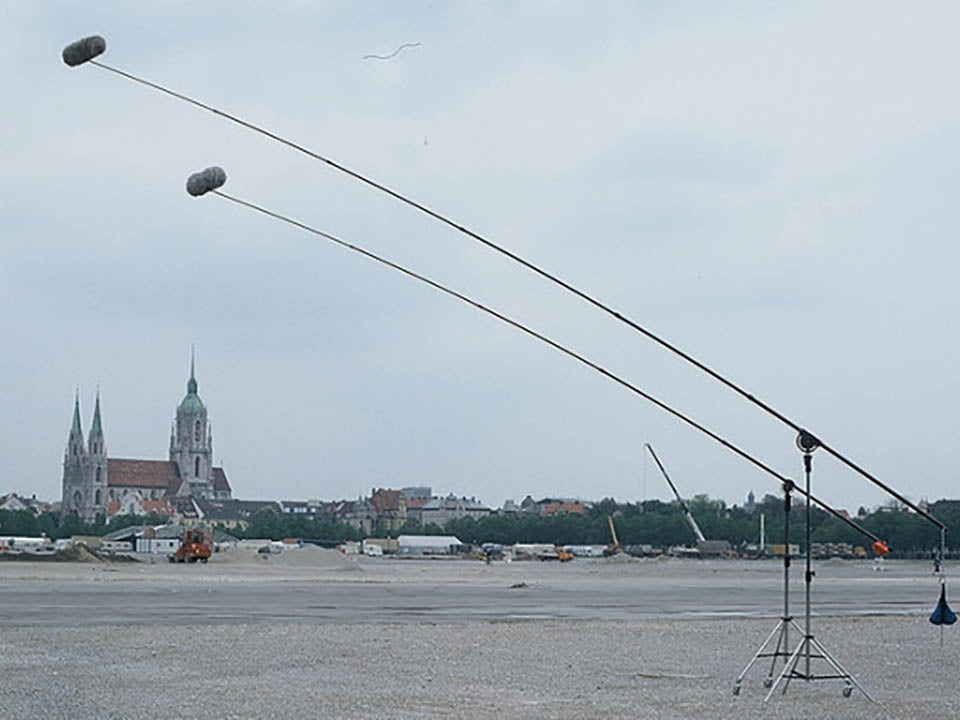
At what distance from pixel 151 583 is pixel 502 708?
4260cm

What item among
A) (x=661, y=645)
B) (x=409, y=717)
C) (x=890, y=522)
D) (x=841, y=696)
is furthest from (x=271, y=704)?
(x=890, y=522)

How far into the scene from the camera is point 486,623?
99.6 feet

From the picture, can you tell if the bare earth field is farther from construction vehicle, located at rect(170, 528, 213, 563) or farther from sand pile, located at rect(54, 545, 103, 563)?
sand pile, located at rect(54, 545, 103, 563)

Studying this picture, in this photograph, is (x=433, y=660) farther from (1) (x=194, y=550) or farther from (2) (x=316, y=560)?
(2) (x=316, y=560)

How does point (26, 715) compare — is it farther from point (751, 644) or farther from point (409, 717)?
point (751, 644)

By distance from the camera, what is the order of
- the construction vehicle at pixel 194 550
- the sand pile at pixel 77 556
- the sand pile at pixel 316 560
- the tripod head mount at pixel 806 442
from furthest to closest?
the sand pile at pixel 77 556, the construction vehicle at pixel 194 550, the sand pile at pixel 316 560, the tripod head mount at pixel 806 442

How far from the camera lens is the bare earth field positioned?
50.6 ft

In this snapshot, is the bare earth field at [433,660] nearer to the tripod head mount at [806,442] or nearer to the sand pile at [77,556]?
the tripod head mount at [806,442]

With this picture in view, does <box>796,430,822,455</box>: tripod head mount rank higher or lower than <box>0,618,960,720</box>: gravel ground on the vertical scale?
higher

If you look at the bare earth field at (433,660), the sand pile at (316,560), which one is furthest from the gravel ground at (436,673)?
the sand pile at (316,560)

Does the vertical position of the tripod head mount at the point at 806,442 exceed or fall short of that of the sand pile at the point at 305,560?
it exceeds it

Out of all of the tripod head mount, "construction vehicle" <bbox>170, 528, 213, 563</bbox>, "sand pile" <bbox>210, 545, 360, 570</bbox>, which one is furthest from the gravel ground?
"construction vehicle" <bbox>170, 528, 213, 563</bbox>

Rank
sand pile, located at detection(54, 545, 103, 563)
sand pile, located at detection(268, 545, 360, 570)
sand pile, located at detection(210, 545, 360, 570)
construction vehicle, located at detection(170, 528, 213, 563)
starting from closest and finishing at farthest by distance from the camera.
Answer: sand pile, located at detection(268, 545, 360, 570), sand pile, located at detection(210, 545, 360, 570), construction vehicle, located at detection(170, 528, 213, 563), sand pile, located at detection(54, 545, 103, 563)

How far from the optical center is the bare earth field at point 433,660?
15.4 metres
